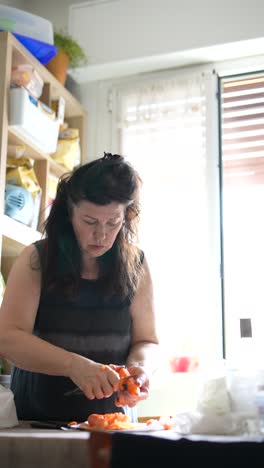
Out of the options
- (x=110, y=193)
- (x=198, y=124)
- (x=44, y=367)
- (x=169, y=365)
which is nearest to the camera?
(x=44, y=367)

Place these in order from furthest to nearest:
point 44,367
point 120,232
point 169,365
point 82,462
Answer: point 169,365, point 120,232, point 44,367, point 82,462

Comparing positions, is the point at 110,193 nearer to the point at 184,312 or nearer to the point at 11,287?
the point at 11,287

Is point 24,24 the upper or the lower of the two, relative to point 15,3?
lower

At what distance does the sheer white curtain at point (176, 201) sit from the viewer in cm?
244

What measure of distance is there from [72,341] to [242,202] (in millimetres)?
1376

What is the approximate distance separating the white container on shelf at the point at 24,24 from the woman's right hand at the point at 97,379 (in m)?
1.52

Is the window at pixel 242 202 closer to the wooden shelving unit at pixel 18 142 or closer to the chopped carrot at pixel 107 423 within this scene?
the wooden shelving unit at pixel 18 142

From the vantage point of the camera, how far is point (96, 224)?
1.37 m

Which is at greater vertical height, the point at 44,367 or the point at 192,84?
the point at 192,84

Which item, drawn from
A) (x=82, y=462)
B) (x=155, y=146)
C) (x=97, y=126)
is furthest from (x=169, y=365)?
(x=82, y=462)

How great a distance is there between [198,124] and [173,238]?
543 mm

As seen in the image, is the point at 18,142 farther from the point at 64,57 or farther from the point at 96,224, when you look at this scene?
the point at 96,224

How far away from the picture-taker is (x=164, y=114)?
104 inches

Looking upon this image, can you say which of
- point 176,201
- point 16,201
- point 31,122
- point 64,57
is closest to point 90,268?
point 16,201
